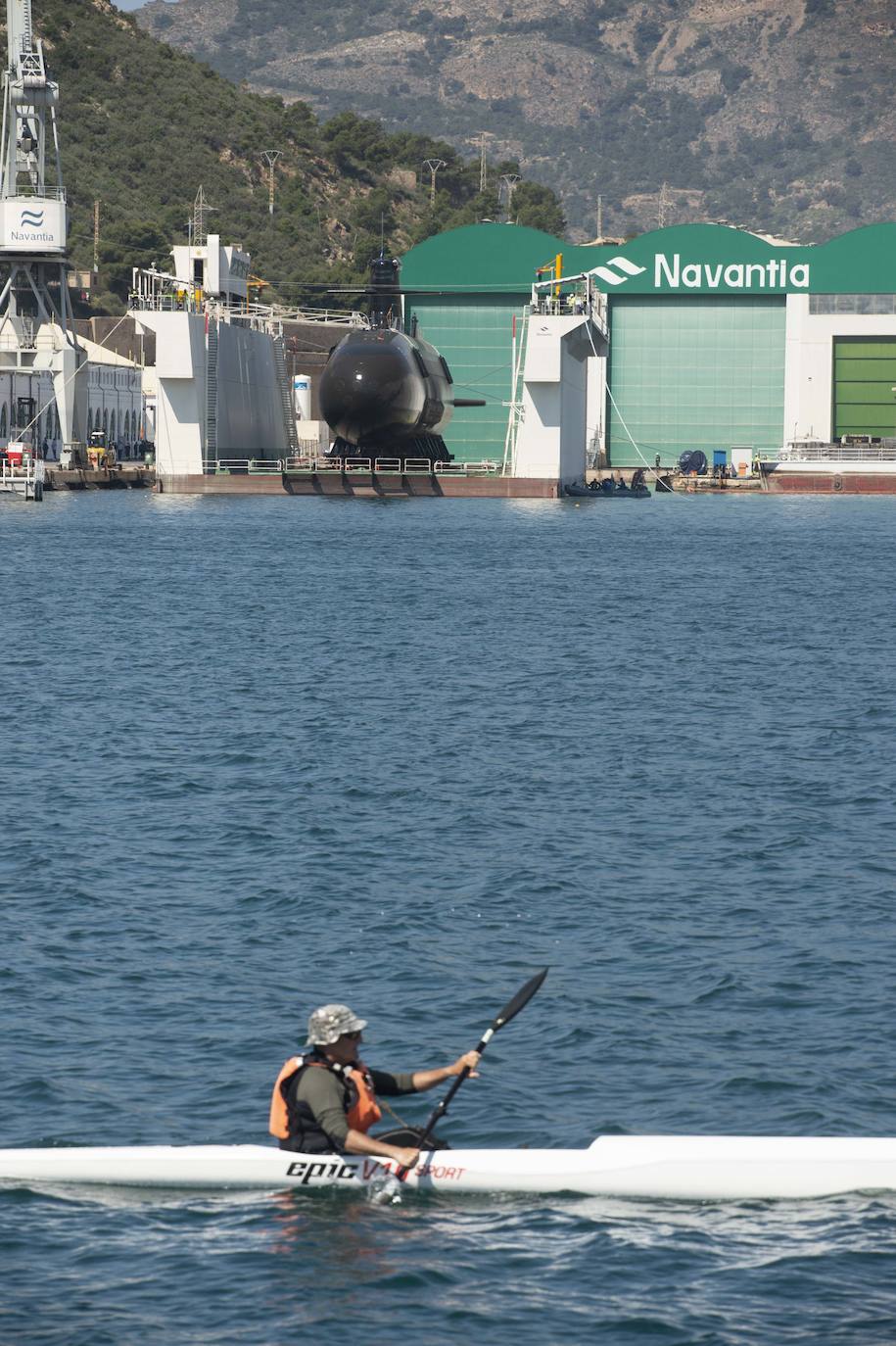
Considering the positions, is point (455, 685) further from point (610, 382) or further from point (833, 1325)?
point (610, 382)

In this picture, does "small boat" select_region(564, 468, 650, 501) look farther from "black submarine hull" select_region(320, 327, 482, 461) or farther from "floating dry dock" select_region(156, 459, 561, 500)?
"black submarine hull" select_region(320, 327, 482, 461)

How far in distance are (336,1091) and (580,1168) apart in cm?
223

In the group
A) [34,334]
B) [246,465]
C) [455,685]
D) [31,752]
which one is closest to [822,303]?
[246,465]

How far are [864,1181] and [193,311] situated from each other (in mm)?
109621

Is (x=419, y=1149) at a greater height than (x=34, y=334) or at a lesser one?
lesser

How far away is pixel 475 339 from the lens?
448 feet

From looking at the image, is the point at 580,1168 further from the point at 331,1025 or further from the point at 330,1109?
the point at 331,1025

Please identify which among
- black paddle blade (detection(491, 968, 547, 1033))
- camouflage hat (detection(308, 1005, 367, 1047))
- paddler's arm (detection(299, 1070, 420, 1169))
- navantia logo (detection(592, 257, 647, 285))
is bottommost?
paddler's arm (detection(299, 1070, 420, 1169))

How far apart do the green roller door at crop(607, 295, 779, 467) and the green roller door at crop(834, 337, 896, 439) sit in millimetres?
3955

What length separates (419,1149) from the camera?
16750mm

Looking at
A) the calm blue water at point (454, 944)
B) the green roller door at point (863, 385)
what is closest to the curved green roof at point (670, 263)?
the green roller door at point (863, 385)

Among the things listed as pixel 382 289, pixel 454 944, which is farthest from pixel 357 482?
pixel 454 944

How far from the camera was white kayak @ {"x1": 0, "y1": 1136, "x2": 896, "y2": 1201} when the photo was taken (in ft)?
54.9

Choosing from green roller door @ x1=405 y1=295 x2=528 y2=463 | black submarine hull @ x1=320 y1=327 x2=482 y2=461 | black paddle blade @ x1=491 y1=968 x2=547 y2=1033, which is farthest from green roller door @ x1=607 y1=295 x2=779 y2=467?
black paddle blade @ x1=491 y1=968 x2=547 y2=1033
